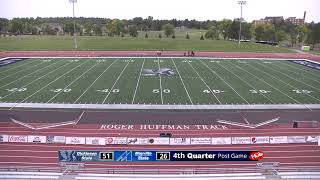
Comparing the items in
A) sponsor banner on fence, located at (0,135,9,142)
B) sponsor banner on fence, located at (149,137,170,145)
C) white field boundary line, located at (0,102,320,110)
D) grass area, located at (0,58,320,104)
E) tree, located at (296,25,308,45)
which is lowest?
sponsor banner on fence, located at (0,135,9,142)

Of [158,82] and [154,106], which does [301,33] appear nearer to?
[158,82]

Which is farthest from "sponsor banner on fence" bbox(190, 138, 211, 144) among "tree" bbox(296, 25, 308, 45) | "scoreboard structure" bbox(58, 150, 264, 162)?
"tree" bbox(296, 25, 308, 45)

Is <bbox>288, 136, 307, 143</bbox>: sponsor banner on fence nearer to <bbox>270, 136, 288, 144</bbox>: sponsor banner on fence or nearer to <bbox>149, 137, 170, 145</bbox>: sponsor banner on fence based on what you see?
<bbox>270, 136, 288, 144</bbox>: sponsor banner on fence

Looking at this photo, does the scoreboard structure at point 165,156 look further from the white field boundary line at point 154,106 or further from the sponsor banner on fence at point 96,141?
the white field boundary line at point 154,106

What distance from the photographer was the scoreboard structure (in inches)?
546

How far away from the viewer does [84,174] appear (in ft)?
38.5

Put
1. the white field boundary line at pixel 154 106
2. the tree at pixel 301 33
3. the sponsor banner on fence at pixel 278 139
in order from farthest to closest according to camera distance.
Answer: the tree at pixel 301 33
the white field boundary line at pixel 154 106
the sponsor banner on fence at pixel 278 139

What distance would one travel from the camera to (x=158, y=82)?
28.1 m

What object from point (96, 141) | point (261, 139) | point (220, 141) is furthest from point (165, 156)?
point (261, 139)

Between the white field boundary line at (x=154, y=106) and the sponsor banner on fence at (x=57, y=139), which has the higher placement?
the white field boundary line at (x=154, y=106)

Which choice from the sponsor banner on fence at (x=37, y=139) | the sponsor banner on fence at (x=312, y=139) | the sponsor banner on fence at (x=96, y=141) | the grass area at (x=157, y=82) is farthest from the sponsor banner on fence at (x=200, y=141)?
the grass area at (x=157, y=82)

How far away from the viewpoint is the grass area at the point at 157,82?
23125mm

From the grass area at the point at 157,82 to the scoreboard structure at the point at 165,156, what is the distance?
810cm

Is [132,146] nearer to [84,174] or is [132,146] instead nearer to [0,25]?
[84,174]
